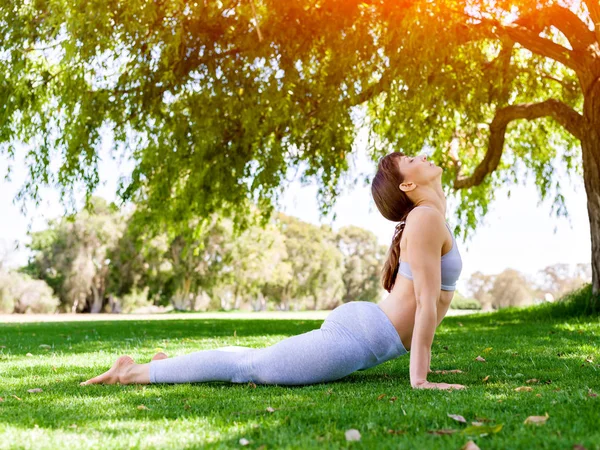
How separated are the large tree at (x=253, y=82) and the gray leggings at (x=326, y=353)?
21.6 ft

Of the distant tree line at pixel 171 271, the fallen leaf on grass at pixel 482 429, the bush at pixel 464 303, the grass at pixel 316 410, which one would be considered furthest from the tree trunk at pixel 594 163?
the bush at pixel 464 303

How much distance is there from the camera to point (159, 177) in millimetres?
12266

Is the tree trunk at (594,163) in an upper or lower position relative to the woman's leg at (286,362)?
upper

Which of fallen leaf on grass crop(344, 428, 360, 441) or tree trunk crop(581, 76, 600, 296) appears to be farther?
tree trunk crop(581, 76, 600, 296)

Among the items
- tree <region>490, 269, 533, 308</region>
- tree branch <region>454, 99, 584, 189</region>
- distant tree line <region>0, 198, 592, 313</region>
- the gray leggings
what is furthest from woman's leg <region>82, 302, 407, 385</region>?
tree <region>490, 269, 533, 308</region>

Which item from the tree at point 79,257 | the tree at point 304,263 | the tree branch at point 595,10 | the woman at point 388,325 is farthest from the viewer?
the tree at point 304,263

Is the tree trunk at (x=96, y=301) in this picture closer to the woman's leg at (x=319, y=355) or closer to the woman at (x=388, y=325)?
the woman at (x=388, y=325)

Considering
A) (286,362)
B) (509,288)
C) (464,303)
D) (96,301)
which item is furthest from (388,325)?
(509,288)

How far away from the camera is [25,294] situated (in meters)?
45.8

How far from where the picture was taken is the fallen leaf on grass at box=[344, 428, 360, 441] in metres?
2.74

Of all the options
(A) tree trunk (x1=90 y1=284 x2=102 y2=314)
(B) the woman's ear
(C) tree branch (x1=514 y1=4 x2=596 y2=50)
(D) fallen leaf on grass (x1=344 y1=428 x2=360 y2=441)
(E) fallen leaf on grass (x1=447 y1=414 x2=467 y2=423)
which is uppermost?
(C) tree branch (x1=514 y1=4 x2=596 y2=50)

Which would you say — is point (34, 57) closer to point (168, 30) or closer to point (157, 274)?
point (168, 30)

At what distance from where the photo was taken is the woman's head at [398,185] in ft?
14.4

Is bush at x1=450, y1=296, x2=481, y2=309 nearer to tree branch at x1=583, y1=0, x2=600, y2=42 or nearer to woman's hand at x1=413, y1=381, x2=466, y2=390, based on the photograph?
tree branch at x1=583, y1=0, x2=600, y2=42
